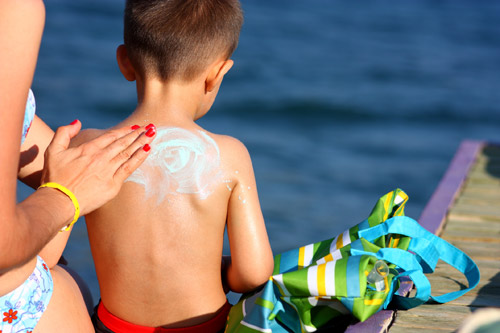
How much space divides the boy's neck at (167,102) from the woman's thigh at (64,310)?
0.56 m

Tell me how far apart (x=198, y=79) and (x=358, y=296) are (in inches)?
36.0

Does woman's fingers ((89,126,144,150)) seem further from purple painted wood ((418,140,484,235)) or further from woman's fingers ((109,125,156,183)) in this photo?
purple painted wood ((418,140,484,235))

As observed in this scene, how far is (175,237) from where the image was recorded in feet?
7.14

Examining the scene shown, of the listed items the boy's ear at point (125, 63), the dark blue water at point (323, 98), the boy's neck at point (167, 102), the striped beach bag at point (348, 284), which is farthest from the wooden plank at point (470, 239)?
the dark blue water at point (323, 98)

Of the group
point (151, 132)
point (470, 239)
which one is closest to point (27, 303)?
point (151, 132)

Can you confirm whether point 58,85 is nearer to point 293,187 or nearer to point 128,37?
point 293,187

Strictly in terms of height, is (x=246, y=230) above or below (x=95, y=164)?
below

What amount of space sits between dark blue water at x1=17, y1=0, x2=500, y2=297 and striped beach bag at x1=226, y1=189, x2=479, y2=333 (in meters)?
3.09

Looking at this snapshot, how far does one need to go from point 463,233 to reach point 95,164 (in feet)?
8.01

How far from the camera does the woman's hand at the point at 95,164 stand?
1830mm

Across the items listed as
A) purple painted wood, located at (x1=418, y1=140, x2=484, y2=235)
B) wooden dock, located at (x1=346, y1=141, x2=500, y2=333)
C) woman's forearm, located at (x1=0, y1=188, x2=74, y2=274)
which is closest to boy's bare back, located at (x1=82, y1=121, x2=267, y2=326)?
woman's forearm, located at (x1=0, y1=188, x2=74, y2=274)

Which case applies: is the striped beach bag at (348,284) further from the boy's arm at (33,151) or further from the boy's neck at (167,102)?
the boy's arm at (33,151)

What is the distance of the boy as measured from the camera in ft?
7.16

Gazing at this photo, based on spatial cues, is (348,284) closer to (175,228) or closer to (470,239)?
(175,228)
